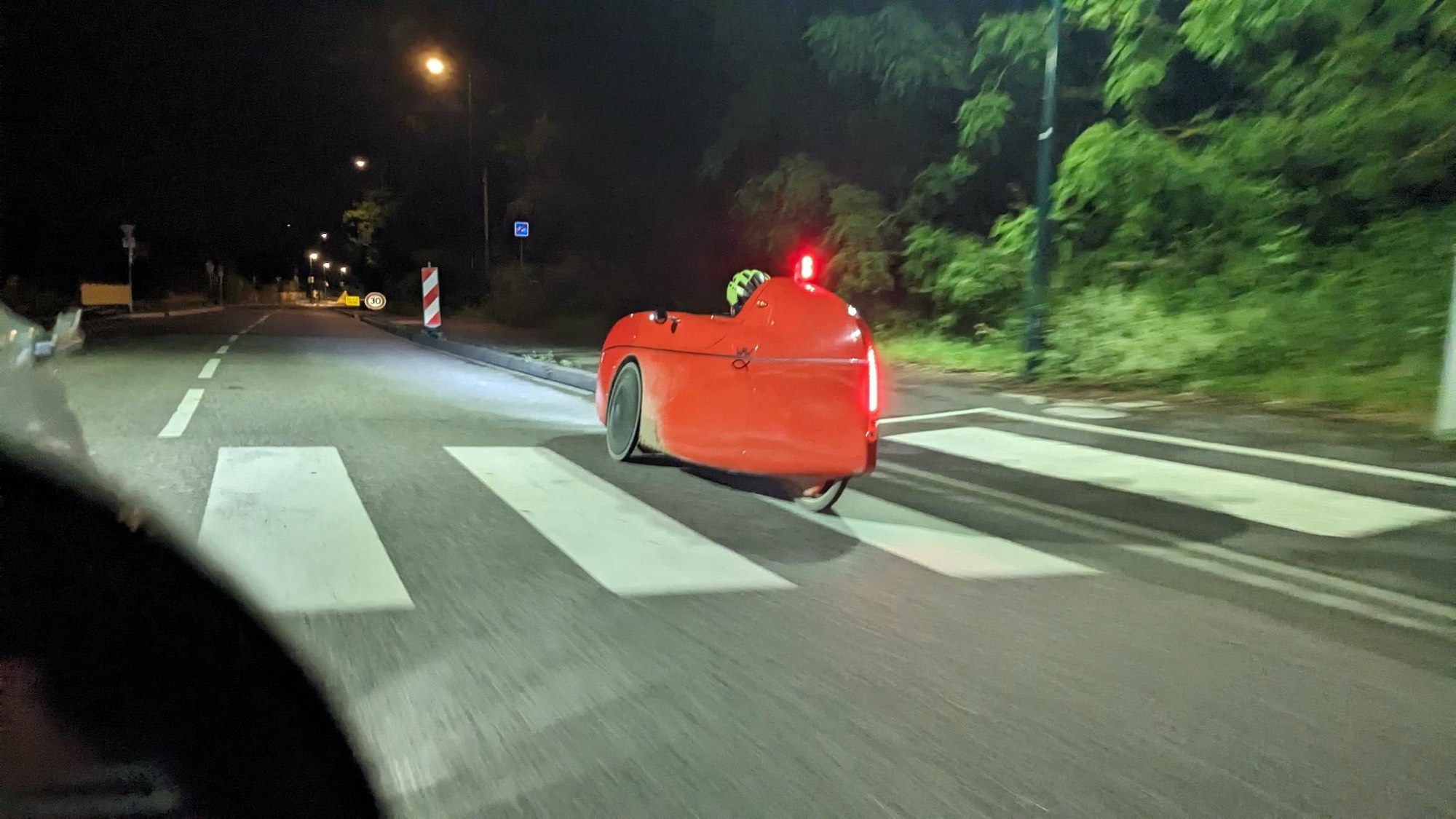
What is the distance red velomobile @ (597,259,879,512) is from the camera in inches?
258

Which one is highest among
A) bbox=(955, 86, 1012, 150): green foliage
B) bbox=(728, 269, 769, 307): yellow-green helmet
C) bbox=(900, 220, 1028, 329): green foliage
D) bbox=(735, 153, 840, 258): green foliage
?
bbox=(955, 86, 1012, 150): green foliage

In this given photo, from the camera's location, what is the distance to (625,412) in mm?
8477

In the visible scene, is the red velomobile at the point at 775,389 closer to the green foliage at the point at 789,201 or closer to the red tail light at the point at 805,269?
the red tail light at the point at 805,269

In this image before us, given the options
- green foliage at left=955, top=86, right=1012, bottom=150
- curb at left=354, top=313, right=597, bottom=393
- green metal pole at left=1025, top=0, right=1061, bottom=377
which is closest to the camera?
green metal pole at left=1025, top=0, right=1061, bottom=377

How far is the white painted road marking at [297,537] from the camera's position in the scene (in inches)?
190

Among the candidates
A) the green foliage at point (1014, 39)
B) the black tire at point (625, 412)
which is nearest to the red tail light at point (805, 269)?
the black tire at point (625, 412)

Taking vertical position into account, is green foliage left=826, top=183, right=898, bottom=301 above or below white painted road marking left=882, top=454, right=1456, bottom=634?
above

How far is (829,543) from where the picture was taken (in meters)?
6.25

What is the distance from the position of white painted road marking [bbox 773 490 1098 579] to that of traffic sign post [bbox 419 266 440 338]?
16232mm

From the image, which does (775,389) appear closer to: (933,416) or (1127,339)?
(933,416)

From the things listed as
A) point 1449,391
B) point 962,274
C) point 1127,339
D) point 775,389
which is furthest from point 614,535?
point 962,274

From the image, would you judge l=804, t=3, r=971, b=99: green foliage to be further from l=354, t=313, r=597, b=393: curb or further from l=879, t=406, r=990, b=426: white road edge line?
l=879, t=406, r=990, b=426: white road edge line

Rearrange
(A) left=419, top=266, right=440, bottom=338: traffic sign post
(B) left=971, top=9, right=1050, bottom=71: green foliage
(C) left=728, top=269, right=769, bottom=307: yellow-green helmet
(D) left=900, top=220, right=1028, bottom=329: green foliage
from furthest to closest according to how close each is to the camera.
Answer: (A) left=419, top=266, right=440, bottom=338: traffic sign post → (D) left=900, top=220, right=1028, bottom=329: green foliage → (B) left=971, top=9, right=1050, bottom=71: green foliage → (C) left=728, top=269, right=769, bottom=307: yellow-green helmet

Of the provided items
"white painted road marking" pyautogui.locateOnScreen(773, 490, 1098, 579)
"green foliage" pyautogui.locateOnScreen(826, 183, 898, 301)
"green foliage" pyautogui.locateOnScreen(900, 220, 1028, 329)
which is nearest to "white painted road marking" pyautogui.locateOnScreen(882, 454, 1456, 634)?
"white painted road marking" pyautogui.locateOnScreen(773, 490, 1098, 579)
